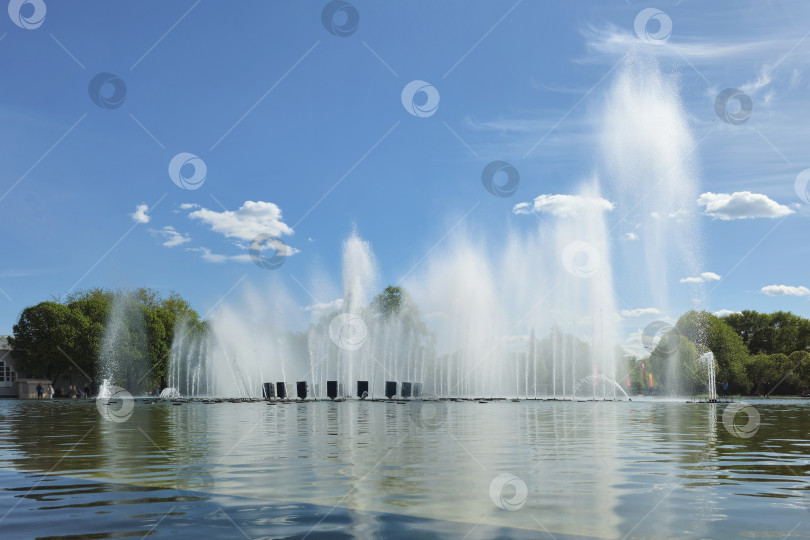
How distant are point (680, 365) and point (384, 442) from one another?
7854cm

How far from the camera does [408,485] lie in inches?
460

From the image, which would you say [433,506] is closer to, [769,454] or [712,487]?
[712,487]

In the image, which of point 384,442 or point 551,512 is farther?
point 384,442

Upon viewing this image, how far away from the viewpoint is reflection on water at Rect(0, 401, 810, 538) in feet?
28.6

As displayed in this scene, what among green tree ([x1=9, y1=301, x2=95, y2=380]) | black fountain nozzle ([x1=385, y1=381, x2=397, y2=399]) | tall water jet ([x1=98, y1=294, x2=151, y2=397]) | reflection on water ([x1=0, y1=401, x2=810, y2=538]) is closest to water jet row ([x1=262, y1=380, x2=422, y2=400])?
black fountain nozzle ([x1=385, y1=381, x2=397, y2=399])

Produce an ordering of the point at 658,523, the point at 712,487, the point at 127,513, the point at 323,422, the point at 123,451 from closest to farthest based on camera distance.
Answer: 1. the point at 658,523
2. the point at 127,513
3. the point at 712,487
4. the point at 123,451
5. the point at 323,422

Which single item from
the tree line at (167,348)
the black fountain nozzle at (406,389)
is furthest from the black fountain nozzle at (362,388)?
the tree line at (167,348)

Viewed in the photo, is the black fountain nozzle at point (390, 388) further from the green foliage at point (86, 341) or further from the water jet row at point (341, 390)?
the green foliage at point (86, 341)

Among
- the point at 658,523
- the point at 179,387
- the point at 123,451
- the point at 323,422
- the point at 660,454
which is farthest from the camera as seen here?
the point at 179,387

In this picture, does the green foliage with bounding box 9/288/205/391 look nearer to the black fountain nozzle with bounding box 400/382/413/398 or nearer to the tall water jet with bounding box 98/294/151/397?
the tall water jet with bounding box 98/294/151/397

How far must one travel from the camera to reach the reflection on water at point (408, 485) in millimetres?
8727

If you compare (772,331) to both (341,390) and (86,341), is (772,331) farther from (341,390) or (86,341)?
(86,341)

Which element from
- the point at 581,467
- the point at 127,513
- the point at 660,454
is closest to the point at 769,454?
the point at 660,454

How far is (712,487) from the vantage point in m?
11.4
